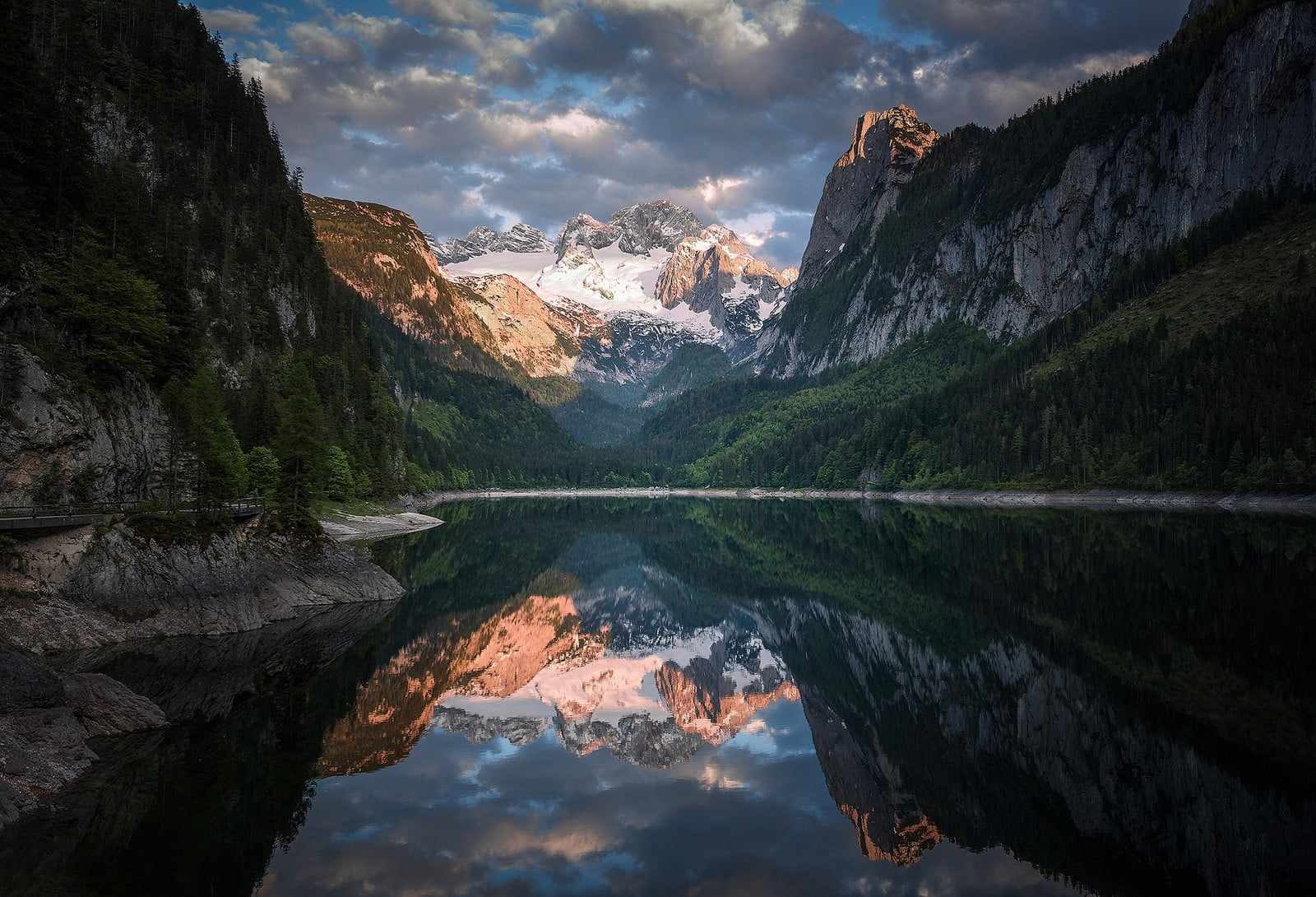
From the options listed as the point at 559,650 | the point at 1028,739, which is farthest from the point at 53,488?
the point at 1028,739

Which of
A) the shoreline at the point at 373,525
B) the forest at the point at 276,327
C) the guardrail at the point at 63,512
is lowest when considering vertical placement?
the shoreline at the point at 373,525

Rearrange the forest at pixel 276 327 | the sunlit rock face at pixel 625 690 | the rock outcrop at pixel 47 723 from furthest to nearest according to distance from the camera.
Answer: the forest at pixel 276 327 < the sunlit rock face at pixel 625 690 < the rock outcrop at pixel 47 723

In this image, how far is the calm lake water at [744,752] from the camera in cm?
1452

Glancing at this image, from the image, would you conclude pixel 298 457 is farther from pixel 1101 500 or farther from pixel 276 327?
pixel 1101 500

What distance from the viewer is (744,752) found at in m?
23.0

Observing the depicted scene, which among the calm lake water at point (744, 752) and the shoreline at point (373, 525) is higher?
the calm lake water at point (744, 752)

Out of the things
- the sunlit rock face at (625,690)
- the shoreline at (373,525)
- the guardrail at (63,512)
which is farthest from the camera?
the shoreline at (373,525)

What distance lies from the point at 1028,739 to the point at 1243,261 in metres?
181

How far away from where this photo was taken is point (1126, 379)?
13888 centimetres

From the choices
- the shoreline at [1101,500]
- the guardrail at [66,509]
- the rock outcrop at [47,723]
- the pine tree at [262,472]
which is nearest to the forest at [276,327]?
the pine tree at [262,472]

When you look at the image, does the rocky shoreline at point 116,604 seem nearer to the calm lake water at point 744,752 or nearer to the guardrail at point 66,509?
the guardrail at point 66,509

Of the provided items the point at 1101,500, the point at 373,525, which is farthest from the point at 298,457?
the point at 1101,500

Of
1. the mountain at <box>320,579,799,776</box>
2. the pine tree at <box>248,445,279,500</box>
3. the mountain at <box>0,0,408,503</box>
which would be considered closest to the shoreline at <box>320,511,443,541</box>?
the pine tree at <box>248,445,279,500</box>

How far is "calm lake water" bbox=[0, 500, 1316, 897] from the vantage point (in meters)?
14.5
